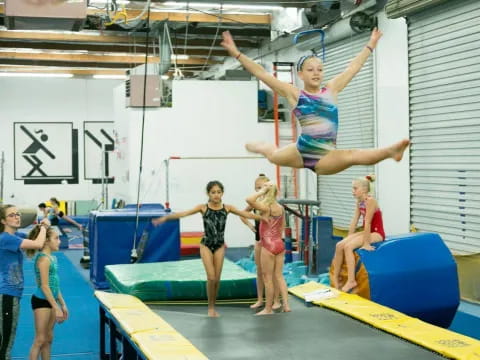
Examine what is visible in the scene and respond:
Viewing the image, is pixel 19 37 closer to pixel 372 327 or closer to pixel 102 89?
pixel 102 89

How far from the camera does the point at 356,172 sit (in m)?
11.0

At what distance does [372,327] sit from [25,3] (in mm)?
4246

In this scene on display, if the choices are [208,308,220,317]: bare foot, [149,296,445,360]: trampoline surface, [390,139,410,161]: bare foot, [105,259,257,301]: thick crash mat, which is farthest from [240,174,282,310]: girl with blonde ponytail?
[390,139,410,161]: bare foot

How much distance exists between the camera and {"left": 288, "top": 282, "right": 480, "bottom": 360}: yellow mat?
507 cm

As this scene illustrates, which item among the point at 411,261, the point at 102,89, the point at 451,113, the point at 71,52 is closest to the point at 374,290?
the point at 411,261

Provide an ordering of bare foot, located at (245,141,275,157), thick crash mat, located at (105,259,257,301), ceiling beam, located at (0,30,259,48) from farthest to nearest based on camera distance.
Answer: ceiling beam, located at (0,30,259,48), thick crash mat, located at (105,259,257,301), bare foot, located at (245,141,275,157)

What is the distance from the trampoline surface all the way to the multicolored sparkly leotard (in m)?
1.93

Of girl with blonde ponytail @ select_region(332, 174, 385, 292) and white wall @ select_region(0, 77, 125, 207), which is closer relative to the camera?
girl with blonde ponytail @ select_region(332, 174, 385, 292)

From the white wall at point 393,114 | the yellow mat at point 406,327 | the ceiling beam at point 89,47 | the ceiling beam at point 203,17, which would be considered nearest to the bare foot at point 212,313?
the yellow mat at point 406,327

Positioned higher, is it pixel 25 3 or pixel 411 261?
pixel 25 3

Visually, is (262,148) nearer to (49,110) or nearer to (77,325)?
(77,325)

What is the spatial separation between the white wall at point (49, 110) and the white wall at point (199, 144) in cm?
657

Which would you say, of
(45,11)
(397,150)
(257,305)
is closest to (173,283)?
(257,305)

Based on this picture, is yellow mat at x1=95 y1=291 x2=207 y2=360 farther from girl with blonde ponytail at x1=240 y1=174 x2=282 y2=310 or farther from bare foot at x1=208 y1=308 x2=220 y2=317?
girl with blonde ponytail at x1=240 y1=174 x2=282 y2=310
